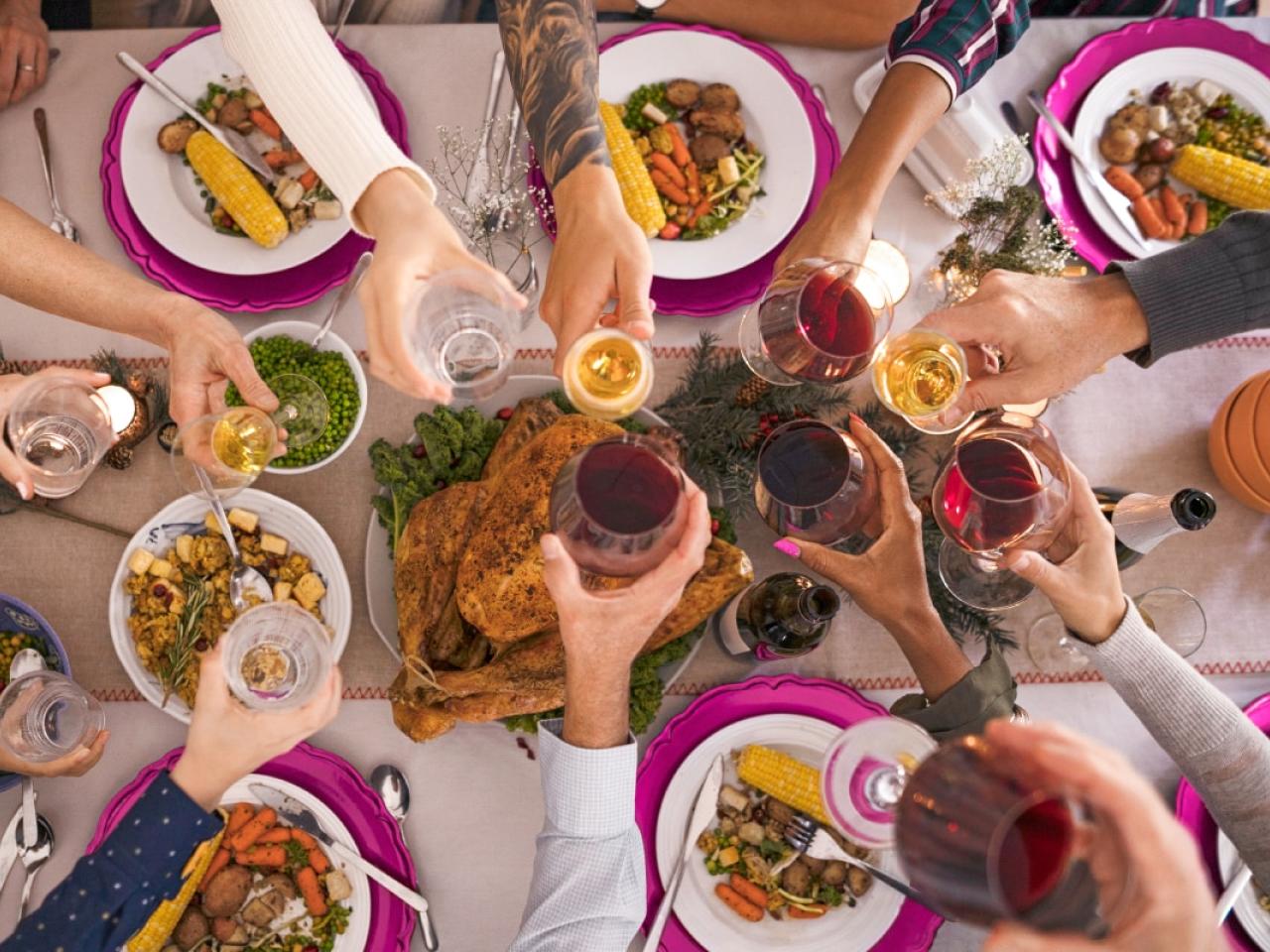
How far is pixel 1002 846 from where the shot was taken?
3.28ft

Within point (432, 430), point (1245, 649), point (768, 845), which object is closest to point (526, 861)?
point (768, 845)

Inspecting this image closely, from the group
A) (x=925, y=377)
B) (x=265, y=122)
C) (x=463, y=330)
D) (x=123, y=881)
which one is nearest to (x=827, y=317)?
(x=925, y=377)

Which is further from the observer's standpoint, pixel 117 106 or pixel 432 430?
pixel 117 106

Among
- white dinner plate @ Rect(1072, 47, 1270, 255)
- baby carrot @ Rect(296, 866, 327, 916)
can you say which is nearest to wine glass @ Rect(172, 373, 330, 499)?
baby carrot @ Rect(296, 866, 327, 916)

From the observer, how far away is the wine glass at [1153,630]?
6.08 feet

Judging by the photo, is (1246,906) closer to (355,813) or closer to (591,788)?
(591,788)

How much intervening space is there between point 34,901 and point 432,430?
1.29 meters

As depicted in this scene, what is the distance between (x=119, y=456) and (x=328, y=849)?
0.96 m

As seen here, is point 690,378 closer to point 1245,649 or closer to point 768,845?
point 768,845

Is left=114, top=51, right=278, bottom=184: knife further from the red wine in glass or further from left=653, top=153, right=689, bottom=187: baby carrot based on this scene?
the red wine in glass

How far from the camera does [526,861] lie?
1.85m

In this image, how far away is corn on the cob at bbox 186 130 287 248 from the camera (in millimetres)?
1894

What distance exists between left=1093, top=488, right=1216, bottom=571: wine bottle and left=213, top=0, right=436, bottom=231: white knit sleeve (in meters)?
1.47

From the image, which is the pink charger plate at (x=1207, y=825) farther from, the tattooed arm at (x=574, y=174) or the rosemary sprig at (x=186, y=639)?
the rosemary sprig at (x=186, y=639)
